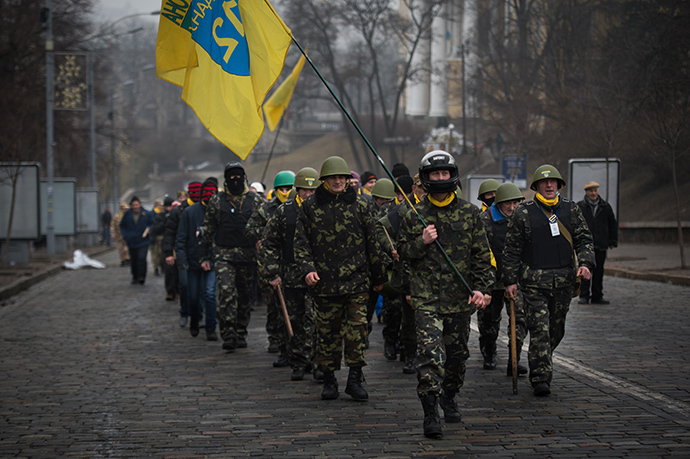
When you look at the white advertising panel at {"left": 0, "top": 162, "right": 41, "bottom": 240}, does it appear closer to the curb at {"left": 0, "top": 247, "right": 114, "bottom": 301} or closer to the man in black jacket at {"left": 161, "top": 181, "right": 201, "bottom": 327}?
the curb at {"left": 0, "top": 247, "right": 114, "bottom": 301}

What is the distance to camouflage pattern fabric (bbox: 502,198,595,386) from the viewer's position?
7707mm

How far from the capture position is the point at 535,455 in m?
5.84

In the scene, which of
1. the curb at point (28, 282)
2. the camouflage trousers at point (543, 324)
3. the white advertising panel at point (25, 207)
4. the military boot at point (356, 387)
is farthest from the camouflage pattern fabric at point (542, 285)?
the white advertising panel at point (25, 207)

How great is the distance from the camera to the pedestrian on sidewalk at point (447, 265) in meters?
6.71

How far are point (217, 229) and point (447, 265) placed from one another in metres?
4.51

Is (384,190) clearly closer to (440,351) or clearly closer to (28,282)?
(440,351)

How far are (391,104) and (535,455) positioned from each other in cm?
10539

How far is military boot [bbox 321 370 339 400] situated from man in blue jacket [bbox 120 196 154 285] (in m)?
13.0

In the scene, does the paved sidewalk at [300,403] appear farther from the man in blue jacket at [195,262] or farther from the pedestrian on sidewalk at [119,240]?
the pedestrian on sidewalk at [119,240]

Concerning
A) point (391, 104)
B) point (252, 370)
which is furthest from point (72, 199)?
point (391, 104)

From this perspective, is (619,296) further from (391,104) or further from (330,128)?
(391,104)

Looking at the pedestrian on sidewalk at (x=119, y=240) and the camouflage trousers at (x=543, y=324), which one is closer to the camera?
the camouflage trousers at (x=543, y=324)

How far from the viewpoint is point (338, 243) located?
7.64 m

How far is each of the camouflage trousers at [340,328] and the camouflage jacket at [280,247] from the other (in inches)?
25.6
